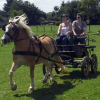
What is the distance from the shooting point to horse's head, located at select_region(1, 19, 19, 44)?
642 cm

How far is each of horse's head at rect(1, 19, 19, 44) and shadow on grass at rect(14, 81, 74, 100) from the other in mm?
1529

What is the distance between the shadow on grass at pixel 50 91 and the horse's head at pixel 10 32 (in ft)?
5.02

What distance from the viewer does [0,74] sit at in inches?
393

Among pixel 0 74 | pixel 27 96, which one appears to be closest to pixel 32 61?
pixel 27 96

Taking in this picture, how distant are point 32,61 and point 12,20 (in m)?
1.29

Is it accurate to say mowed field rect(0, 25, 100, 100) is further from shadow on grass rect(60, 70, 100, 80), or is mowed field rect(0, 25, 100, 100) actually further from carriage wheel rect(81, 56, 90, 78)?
carriage wheel rect(81, 56, 90, 78)

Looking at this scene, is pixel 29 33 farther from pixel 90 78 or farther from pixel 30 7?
pixel 30 7

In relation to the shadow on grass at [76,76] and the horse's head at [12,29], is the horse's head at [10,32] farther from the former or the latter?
the shadow on grass at [76,76]

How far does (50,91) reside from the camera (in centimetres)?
Result: 709

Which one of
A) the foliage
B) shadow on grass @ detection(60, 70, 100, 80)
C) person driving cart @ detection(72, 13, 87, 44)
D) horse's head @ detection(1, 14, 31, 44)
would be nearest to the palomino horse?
horse's head @ detection(1, 14, 31, 44)

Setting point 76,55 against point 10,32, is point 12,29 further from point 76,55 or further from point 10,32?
point 76,55

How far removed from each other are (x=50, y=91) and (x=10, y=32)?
2.02m

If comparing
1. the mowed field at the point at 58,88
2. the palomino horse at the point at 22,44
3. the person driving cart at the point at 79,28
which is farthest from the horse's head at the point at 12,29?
the person driving cart at the point at 79,28

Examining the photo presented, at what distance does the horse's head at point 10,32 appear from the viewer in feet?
21.1
